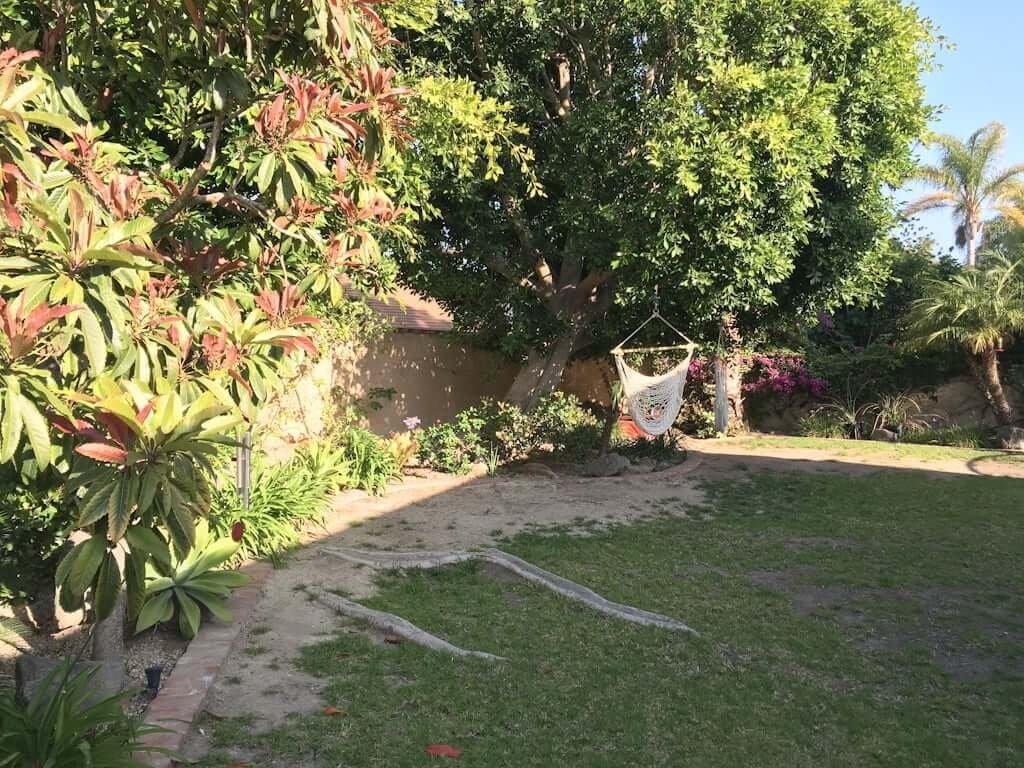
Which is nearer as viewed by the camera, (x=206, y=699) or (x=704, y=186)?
(x=206, y=699)

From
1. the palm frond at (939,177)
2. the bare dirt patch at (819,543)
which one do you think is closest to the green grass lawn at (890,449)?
the bare dirt patch at (819,543)

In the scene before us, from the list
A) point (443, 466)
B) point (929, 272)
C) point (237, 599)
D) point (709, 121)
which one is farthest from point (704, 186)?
point (929, 272)

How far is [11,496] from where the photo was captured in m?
3.93

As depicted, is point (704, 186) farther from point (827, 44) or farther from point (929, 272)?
point (929, 272)

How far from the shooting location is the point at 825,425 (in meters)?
12.9

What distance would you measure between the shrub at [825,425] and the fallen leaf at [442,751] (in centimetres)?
1105

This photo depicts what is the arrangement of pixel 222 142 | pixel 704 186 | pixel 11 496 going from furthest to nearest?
pixel 704 186 < pixel 222 142 < pixel 11 496

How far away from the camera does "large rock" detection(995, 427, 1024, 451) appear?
11.0m

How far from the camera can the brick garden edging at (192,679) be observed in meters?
2.74

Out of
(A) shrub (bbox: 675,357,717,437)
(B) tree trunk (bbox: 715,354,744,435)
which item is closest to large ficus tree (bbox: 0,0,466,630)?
(B) tree trunk (bbox: 715,354,744,435)

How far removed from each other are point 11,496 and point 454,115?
163 inches

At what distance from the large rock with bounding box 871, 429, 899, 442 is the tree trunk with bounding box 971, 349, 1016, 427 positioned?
1.39 meters

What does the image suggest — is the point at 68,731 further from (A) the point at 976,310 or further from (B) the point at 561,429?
(A) the point at 976,310

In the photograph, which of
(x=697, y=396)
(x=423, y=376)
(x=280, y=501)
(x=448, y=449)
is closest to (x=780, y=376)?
(x=697, y=396)
